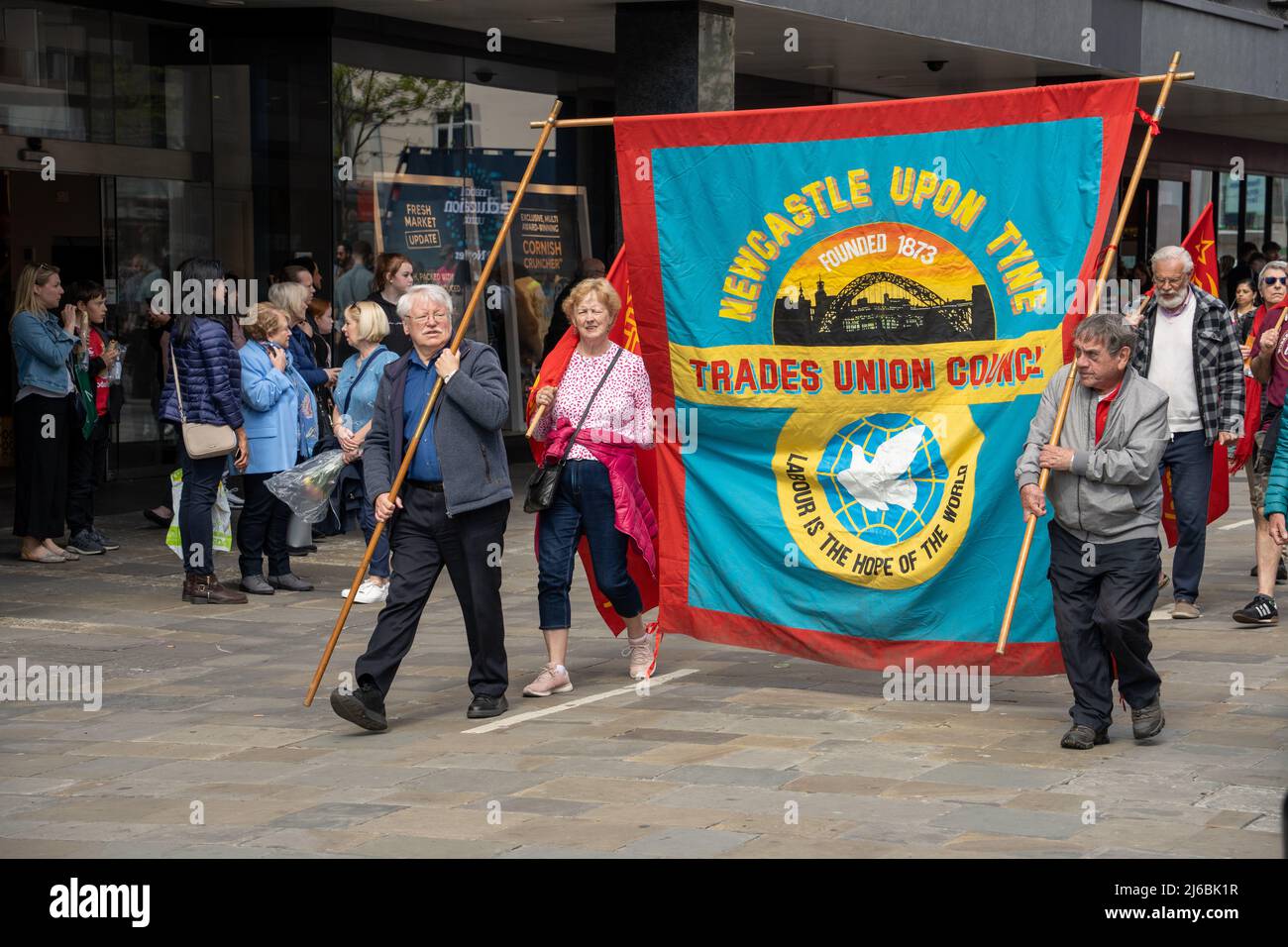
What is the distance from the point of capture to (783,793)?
6.27 meters

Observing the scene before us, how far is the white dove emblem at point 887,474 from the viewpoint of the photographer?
780cm

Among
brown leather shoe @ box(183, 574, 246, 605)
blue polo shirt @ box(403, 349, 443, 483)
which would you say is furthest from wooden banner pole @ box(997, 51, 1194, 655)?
brown leather shoe @ box(183, 574, 246, 605)

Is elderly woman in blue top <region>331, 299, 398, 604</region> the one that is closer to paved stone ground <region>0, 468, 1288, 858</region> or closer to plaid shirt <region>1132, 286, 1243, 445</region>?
paved stone ground <region>0, 468, 1288, 858</region>

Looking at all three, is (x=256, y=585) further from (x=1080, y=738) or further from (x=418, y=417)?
(x=1080, y=738)

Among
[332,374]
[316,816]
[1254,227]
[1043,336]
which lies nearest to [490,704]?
[316,816]

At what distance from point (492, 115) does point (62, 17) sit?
14.3ft

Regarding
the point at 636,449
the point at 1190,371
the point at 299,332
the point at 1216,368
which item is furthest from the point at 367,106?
the point at 1216,368

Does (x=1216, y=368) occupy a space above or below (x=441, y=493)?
above

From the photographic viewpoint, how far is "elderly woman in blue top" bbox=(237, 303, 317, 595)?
433 inches

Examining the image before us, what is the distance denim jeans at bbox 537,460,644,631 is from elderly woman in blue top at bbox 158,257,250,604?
3.21m

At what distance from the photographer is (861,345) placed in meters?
7.88

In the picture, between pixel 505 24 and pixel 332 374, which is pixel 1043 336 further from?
pixel 505 24

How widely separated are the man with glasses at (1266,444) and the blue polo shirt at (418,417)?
14.1ft

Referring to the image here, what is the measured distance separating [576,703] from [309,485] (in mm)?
3300
